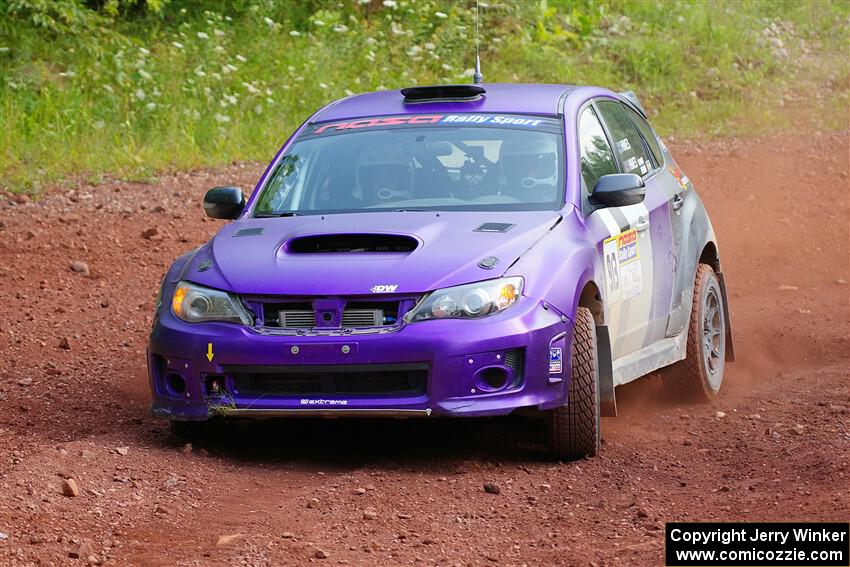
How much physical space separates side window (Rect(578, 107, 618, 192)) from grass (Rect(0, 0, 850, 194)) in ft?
22.0

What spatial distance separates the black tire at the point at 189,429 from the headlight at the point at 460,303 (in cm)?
129

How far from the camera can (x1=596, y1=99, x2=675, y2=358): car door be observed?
23.8ft

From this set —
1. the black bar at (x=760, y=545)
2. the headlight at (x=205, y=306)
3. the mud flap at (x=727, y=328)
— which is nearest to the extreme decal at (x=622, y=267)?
the mud flap at (x=727, y=328)

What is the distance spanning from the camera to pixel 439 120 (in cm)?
752

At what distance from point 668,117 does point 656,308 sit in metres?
10.3

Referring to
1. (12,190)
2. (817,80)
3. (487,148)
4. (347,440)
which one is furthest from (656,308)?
(817,80)

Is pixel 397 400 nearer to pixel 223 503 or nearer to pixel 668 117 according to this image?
pixel 223 503

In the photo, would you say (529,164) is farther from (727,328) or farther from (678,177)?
(727,328)

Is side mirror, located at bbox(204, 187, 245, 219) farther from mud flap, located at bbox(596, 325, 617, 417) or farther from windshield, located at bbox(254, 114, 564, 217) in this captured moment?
mud flap, located at bbox(596, 325, 617, 417)

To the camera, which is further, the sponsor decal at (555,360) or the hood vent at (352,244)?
the hood vent at (352,244)

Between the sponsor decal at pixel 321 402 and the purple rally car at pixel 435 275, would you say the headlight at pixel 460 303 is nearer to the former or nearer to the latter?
the purple rally car at pixel 435 275

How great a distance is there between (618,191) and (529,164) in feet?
1.73

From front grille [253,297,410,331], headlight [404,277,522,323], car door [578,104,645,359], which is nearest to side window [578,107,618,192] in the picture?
car door [578,104,645,359]

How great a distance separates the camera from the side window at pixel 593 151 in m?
7.34
